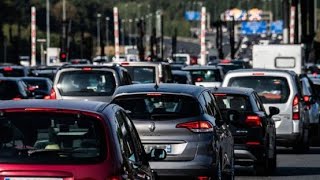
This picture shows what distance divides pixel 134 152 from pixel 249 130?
9568 millimetres

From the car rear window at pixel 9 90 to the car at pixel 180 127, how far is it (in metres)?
14.0

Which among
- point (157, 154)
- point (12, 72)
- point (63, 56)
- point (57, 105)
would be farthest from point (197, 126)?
point (63, 56)

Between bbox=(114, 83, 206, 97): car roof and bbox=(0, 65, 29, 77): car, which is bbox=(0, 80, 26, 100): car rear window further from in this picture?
bbox=(114, 83, 206, 97): car roof

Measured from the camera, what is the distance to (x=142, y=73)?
30797 mm

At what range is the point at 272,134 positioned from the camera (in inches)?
798

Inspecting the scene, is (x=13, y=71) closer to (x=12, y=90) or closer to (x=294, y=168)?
(x=12, y=90)

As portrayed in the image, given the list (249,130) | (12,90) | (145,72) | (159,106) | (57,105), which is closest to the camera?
(57,105)

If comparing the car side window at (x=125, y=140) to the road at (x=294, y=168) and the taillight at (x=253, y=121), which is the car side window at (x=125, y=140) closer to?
the road at (x=294, y=168)

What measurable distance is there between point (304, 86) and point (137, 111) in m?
14.4

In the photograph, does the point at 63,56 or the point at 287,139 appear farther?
the point at 63,56

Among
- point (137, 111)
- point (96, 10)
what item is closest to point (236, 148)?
point (137, 111)

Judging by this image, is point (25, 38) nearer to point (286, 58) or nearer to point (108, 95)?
point (286, 58)

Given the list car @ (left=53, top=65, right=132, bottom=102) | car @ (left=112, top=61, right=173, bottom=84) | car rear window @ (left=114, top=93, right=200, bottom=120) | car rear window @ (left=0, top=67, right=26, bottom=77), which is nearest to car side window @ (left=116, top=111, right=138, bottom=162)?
car rear window @ (left=114, top=93, right=200, bottom=120)

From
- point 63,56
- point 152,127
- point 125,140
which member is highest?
point 125,140
